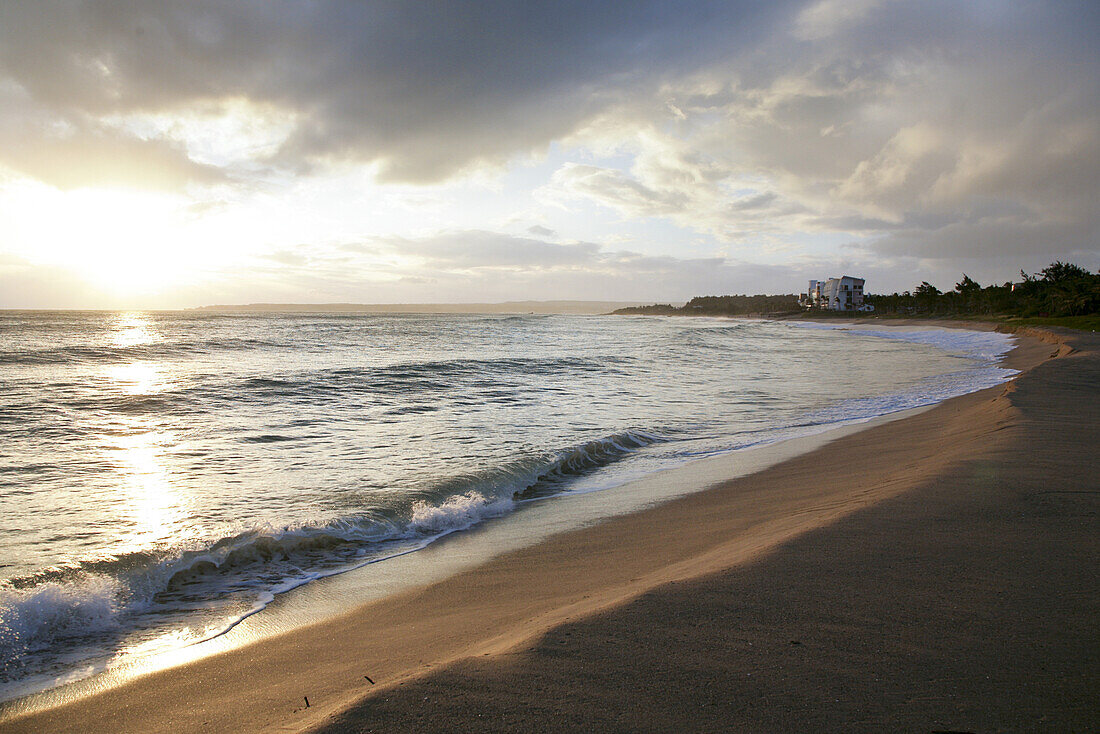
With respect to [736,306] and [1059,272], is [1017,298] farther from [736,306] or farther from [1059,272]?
[736,306]

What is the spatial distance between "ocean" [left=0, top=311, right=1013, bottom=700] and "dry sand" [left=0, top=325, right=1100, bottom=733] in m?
1.15

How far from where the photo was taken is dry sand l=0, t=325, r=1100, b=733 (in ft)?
6.89

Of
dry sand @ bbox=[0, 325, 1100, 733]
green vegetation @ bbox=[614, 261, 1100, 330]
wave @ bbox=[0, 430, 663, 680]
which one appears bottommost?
wave @ bbox=[0, 430, 663, 680]

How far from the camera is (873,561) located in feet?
11.3

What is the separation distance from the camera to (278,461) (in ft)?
26.1

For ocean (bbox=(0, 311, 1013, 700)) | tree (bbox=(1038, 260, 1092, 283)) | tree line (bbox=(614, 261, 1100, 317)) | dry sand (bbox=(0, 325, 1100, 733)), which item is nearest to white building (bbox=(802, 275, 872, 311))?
tree line (bbox=(614, 261, 1100, 317))

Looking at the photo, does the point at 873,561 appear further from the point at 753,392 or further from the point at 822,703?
the point at 753,392

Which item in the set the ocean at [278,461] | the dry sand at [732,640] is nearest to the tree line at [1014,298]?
the ocean at [278,461]

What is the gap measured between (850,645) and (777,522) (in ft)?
8.22

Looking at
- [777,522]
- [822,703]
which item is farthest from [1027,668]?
[777,522]

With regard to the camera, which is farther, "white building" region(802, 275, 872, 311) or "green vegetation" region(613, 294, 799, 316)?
"green vegetation" region(613, 294, 799, 316)

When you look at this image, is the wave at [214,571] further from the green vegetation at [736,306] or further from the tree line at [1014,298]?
the green vegetation at [736,306]

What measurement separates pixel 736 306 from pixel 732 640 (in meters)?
156

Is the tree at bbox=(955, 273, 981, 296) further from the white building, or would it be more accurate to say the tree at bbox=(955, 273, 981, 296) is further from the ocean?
the ocean
